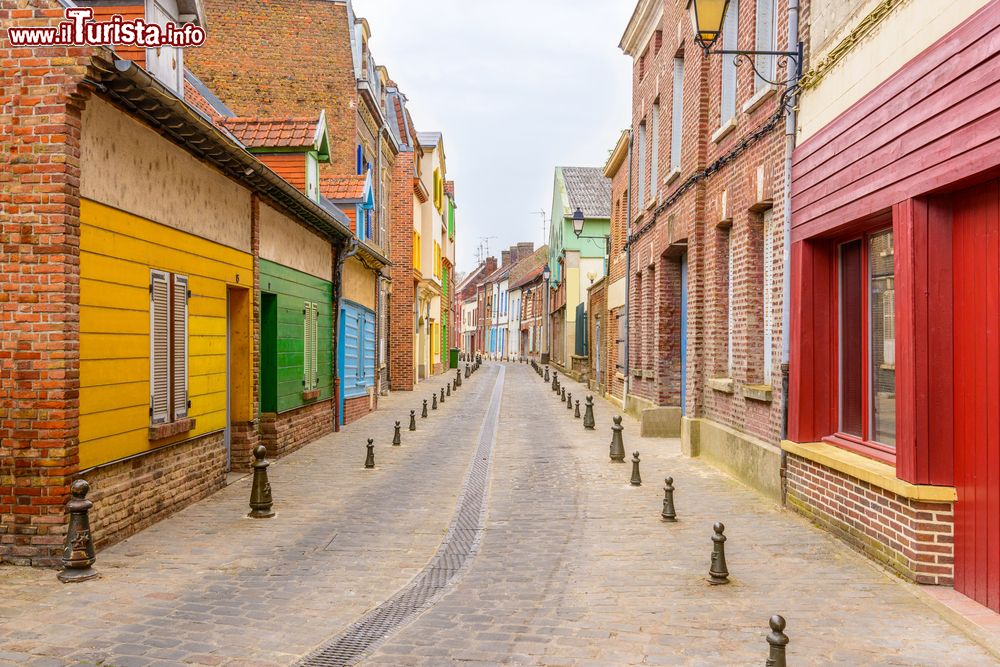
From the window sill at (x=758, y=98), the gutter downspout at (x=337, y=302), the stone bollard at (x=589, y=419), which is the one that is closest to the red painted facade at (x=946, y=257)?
the window sill at (x=758, y=98)

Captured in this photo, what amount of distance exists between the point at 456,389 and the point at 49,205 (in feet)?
81.6

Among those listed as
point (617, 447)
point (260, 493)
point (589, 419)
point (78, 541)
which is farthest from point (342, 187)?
point (78, 541)

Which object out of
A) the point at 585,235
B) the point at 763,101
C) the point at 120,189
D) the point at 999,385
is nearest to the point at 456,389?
the point at 585,235

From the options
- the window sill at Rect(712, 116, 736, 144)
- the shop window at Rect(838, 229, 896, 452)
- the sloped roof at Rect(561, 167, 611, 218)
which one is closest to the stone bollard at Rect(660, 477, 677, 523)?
the shop window at Rect(838, 229, 896, 452)

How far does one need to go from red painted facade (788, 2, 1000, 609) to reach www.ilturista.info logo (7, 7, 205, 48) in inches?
253

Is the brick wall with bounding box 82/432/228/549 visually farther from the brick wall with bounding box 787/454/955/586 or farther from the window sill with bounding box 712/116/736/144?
the window sill with bounding box 712/116/736/144

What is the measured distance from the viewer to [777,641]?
3.98 meters

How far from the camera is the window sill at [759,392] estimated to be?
31.9 feet

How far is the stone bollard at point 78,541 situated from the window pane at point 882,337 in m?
6.56

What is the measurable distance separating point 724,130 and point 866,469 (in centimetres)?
648

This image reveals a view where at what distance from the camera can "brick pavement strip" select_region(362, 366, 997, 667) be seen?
4797 mm

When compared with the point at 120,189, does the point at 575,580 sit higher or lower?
lower

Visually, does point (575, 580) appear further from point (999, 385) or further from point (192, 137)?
point (192, 137)

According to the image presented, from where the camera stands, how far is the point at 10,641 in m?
4.87
